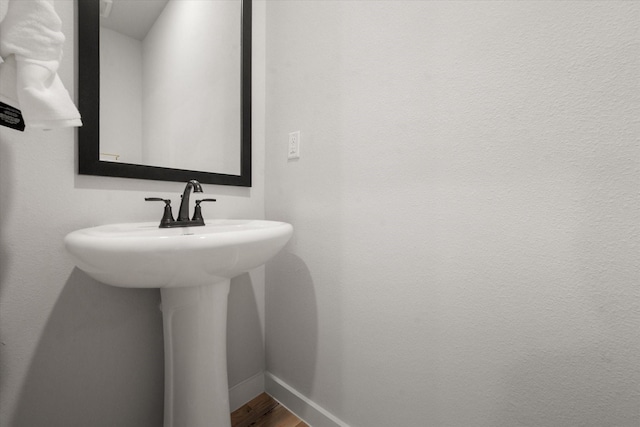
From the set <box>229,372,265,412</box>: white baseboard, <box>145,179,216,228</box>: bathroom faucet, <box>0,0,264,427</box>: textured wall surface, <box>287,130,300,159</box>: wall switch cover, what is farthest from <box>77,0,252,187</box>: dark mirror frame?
<box>229,372,265,412</box>: white baseboard

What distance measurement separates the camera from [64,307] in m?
0.74

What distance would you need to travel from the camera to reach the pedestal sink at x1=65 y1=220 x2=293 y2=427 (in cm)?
48

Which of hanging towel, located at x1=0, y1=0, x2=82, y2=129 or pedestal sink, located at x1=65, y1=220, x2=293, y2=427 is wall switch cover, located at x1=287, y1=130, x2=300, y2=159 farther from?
hanging towel, located at x1=0, y1=0, x2=82, y2=129

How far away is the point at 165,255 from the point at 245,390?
917mm

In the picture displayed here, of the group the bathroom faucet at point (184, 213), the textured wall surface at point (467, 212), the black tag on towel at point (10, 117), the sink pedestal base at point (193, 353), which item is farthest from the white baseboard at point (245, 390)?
the black tag on towel at point (10, 117)

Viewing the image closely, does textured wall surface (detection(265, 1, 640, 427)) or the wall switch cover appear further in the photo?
the wall switch cover

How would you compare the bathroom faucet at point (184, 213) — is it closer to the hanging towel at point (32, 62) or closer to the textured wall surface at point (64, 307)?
the textured wall surface at point (64, 307)

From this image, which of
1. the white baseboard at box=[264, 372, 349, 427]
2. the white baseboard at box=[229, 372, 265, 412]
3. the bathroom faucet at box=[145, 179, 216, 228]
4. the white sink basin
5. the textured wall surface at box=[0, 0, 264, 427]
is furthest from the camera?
the white baseboard at box=[229, 372, 265, 412]

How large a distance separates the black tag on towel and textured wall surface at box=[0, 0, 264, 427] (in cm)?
16

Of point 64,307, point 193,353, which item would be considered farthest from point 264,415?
point 64,307

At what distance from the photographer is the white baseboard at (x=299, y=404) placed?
939mm

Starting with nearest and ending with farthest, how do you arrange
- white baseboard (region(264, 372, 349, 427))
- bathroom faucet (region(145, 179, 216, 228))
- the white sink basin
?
the white sink basin, bathroom faucet (region(145, 179, 216, 228)), white baseboard (region(264, 372, 349, 427))

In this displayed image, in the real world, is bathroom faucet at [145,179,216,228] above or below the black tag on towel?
below

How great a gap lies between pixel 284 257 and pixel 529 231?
82 centimetres
